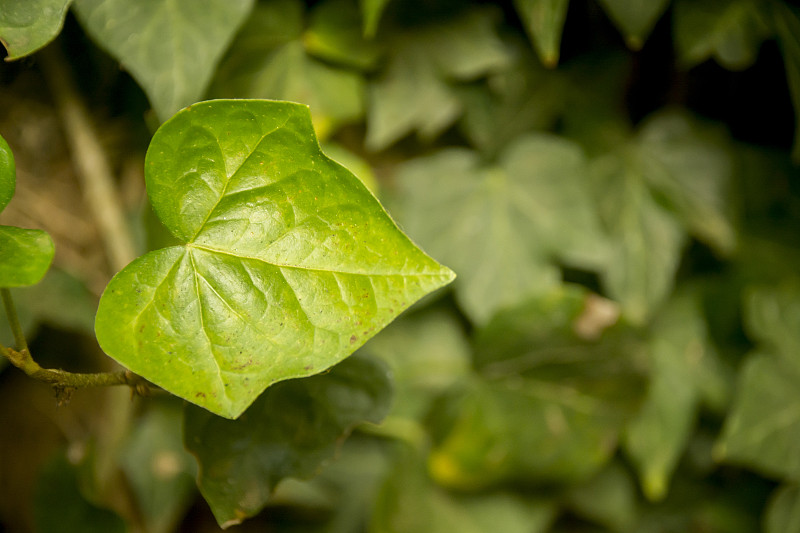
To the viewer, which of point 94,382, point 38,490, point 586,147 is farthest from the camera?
point 586,147

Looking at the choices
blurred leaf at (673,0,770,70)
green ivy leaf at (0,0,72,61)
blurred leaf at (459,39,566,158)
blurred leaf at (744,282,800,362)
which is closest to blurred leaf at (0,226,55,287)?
green ivy leaf at (0,0,72,61)

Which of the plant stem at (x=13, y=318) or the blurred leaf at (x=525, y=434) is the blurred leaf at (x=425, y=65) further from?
the plant stem at (x=13, y=318)

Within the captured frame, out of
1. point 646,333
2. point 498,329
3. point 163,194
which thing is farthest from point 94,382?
point 646,333

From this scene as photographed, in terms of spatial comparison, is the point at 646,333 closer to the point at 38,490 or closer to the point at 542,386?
the point at 542,386

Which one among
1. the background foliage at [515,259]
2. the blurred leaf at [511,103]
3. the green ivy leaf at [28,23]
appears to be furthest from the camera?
the blurred leaf at [511,103]

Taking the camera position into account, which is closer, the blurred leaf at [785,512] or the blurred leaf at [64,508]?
the blurred leaf at [64,508]

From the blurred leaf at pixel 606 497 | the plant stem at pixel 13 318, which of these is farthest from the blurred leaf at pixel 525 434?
the plant stem at pixel 13 318

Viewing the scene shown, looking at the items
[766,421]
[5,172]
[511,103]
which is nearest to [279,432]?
[5,172]
